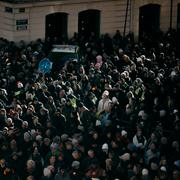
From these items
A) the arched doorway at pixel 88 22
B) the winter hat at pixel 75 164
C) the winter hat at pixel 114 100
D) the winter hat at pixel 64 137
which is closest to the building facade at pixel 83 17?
the arched doorway at pixel 88 22

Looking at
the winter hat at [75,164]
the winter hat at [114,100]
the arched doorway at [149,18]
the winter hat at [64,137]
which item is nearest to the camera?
the winter hat at [75,164]

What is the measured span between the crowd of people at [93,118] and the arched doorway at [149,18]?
9272mm

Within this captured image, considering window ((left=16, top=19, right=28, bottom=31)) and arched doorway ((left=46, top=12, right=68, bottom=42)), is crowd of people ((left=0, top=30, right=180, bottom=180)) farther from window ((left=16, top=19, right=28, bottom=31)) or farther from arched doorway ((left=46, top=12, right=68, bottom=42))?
arched doorway ((left=46, top=12, right=68, bottom=42))

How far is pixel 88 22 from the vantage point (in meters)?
49.7

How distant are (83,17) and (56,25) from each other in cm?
142

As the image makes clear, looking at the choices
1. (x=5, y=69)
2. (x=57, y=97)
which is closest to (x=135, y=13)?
(x=5, y=69)

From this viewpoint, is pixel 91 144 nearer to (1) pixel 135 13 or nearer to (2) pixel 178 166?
(2) pixel 178 166

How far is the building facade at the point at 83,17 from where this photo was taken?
48.1 meters

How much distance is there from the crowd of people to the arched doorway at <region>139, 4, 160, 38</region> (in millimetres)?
9272

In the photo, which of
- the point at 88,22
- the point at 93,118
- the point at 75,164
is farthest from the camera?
the point at 88,22

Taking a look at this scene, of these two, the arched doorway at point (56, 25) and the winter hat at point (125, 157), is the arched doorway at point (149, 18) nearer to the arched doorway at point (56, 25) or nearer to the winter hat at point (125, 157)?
the arched doorway at point (56, 25)

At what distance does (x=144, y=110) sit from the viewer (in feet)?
102

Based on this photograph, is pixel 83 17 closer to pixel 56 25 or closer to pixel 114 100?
pixel 56 25

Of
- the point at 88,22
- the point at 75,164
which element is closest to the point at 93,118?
the point at 75,164
